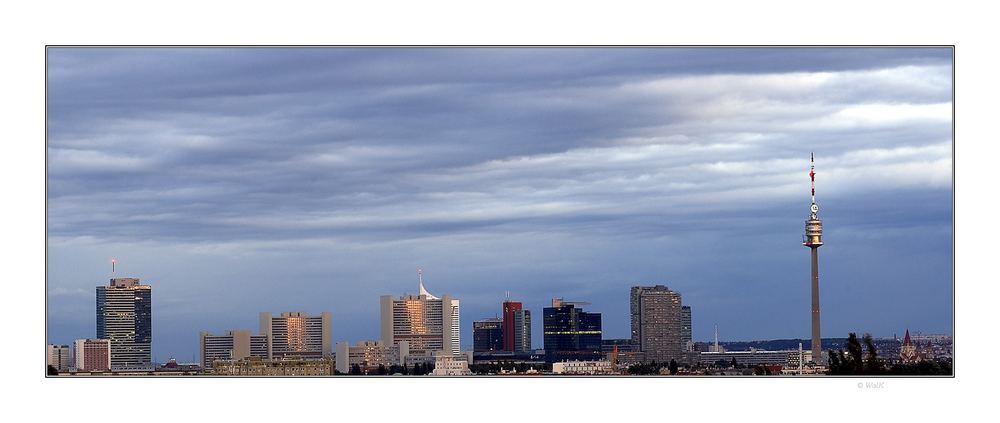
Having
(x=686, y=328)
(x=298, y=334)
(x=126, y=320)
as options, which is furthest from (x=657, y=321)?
(x=126, y=320)

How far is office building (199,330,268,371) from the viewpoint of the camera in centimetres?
2856

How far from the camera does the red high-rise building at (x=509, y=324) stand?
3616cm

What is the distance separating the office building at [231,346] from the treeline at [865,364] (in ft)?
40.3

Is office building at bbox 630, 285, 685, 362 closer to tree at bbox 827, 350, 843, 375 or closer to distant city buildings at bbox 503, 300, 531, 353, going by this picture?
distant city buildings at bbox 503, 300, 531, 353

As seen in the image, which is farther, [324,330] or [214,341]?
[324,330]

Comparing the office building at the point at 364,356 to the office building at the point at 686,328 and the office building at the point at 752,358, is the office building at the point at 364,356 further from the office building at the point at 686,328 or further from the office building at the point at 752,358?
the office building at the point at 686,328

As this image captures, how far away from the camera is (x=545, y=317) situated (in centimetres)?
4466

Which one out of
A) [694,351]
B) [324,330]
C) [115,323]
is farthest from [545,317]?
[115,323]

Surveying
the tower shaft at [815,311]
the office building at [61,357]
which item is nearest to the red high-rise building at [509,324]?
the tower shaft at [815,311]

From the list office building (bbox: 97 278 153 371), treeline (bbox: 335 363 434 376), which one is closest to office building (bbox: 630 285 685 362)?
treeline (bbox: 335 363 434 376)
